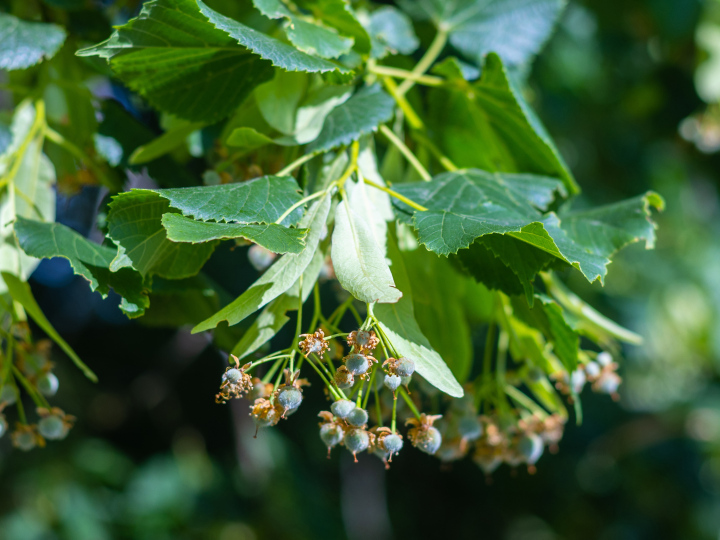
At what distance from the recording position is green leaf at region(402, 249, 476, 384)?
0.66m

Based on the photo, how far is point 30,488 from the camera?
2.44 m

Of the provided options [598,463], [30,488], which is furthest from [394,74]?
[598,463]

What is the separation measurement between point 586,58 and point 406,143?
155cm

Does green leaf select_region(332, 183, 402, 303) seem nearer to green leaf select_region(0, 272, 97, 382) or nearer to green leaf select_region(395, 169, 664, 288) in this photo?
green leaf select_region(395, 169, 664, 288)

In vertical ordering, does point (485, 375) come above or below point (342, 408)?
below

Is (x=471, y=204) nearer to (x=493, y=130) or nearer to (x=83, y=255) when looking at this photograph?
(x=493, y=130)

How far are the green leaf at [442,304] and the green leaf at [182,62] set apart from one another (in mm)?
286

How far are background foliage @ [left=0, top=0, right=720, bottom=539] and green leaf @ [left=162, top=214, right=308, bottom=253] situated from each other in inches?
36.2

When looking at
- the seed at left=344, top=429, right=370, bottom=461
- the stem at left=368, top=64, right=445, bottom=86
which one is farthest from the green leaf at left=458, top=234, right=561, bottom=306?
the stem at left=368, top=64, right=445, bottom=86

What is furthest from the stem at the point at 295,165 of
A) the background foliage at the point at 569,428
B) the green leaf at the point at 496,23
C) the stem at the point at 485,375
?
→ the background foliage at the point at 569,428

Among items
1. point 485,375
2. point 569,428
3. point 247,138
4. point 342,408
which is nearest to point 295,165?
point 247,138

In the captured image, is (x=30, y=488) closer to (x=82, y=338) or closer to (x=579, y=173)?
(x=82, y=338)

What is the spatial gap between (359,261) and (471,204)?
16 cm

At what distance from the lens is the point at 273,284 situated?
527 millimetres
